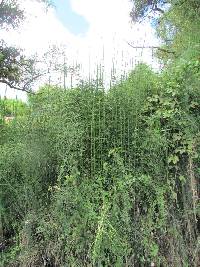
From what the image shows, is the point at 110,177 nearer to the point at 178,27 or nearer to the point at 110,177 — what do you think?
the point at 110,177

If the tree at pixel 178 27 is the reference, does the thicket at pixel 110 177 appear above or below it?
below

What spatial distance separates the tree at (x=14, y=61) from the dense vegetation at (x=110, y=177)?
7.41ft

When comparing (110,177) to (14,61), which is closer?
(110,177)

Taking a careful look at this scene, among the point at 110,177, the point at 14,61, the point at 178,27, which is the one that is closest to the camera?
the point at 110,177

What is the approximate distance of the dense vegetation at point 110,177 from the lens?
3.03 meters

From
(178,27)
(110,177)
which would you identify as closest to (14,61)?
(178,27)

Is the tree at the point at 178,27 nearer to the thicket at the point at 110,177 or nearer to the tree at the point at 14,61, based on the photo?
the thicket at the point at 110,177

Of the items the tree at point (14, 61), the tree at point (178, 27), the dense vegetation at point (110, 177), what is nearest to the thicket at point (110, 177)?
the dense vegetation at point (110, 177)

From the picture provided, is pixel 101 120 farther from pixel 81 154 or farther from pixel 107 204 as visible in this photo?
pixel 107 204

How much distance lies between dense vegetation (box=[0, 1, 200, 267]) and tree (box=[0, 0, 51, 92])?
2259 mm

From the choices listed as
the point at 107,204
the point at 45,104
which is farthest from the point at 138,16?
the point at 107,204

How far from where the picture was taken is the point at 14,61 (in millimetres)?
5711

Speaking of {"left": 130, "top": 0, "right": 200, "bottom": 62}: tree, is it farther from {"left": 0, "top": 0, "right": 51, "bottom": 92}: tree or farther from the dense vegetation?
{"left": 0, "top": 0, "right": 51, "bottom": 92}: tree

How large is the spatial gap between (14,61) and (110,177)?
10.1ft
